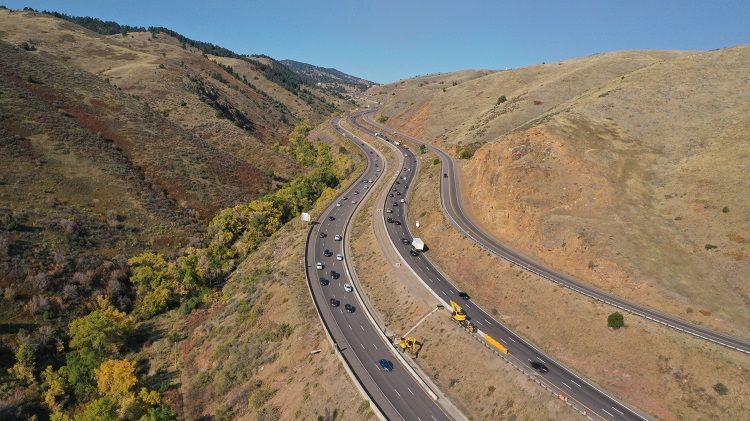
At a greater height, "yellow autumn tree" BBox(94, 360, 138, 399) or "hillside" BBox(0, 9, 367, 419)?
"hillside" BBox(0, 9, 367, 419)

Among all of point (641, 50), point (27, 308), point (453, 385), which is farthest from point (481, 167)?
point (641, 50)

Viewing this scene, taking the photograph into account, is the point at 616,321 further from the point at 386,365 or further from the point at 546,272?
the point at 386,365

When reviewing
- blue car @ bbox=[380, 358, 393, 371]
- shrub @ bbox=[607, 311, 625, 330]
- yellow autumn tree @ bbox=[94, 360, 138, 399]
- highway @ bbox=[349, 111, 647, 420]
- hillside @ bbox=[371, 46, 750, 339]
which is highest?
hillside @ bbox=[371, 46, 750, 339]

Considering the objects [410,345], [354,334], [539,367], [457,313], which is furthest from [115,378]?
[539,367]

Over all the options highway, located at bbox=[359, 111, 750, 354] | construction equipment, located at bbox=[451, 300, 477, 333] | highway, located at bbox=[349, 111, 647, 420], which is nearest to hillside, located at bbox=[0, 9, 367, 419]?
construction equipment, located at bbox=[451, 300, 477, 333]

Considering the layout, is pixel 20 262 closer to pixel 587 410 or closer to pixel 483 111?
pixel 587 410

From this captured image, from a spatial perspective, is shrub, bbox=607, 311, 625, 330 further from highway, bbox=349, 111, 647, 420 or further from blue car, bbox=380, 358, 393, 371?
blue car, bbox=380, 358, 393, 371

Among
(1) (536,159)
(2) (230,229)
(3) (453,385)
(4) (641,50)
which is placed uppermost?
(4) (641,50)
